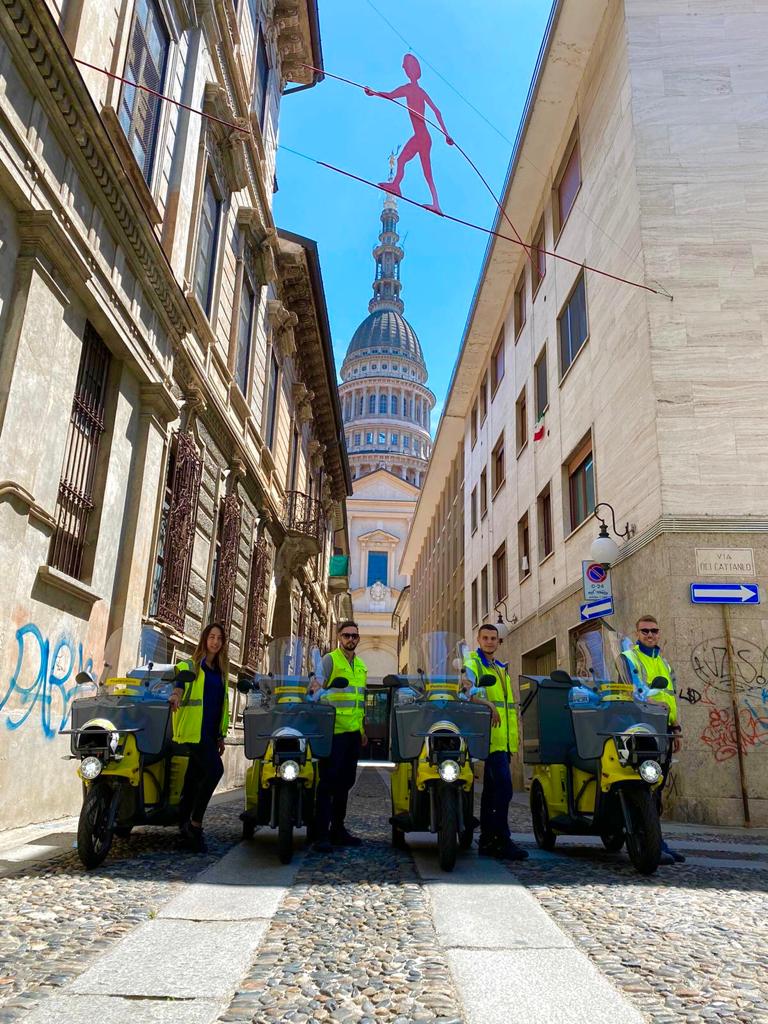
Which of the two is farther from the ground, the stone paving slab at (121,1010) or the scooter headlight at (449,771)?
the scooter headlight at (449,771)

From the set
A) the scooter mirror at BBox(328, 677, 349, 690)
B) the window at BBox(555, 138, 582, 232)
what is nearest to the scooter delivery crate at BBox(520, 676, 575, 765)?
the scooter mirror at BBox(328, 677, 349, 690)

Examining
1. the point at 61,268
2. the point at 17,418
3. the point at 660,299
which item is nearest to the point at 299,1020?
the point at 17,418

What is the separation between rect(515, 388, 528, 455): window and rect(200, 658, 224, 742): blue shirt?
13.2 m

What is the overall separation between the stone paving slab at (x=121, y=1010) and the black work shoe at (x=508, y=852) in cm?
358

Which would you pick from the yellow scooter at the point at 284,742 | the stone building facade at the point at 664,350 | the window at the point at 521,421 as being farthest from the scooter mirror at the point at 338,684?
the window at the point at 521,421

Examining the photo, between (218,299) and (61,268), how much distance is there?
6506 millimetres

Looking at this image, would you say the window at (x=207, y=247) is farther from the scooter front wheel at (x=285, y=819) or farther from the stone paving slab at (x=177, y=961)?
the stone paving slab at (x=177, y=961)

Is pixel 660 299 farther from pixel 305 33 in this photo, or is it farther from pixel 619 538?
pixel 305 33

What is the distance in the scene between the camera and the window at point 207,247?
13.0 m

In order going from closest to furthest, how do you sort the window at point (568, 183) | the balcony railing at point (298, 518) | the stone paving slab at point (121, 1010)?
the stone paving slab at point (121, 1010)
the window at point (568, 183)
the balcony railing at point (298, 518)

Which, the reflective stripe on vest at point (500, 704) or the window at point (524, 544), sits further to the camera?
the window at point (524, 544)

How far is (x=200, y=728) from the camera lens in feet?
20.1

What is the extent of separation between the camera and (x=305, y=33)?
1984 cm

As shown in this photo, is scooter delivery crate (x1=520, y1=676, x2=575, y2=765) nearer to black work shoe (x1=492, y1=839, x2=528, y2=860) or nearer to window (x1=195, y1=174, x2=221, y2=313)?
black work shoe (x1=492, y1=839, x2=528, y2=860)
